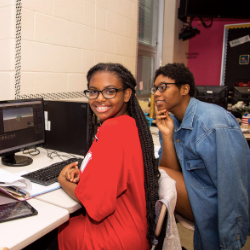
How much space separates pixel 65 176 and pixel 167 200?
510 mm

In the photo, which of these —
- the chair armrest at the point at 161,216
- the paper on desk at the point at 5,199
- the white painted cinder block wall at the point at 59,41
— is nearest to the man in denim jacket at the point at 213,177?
the chair armrest at the point at 161,216

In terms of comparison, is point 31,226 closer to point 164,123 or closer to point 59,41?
point 164,123

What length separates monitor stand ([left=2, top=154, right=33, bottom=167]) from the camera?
4.69 feet

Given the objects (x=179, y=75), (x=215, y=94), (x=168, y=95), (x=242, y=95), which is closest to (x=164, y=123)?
(x=168, y=95)

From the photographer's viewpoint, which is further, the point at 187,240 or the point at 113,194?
the point at 187,240

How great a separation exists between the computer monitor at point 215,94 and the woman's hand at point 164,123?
119 centimetres

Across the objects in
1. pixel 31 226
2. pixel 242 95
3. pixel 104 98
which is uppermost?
pixel 242 95

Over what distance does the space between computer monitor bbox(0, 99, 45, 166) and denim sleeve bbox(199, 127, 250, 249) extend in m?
1.05

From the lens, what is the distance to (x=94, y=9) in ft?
7.38

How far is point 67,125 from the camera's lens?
1.68 m

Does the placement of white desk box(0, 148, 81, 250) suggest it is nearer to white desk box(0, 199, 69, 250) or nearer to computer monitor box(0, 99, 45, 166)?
white desk box(0, 199, 69, 250)

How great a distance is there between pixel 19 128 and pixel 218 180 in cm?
115

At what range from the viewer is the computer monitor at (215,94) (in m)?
2.66

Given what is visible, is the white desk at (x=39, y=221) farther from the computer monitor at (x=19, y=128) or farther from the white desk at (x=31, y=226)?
the computer monitor at (x=19, y=128)
